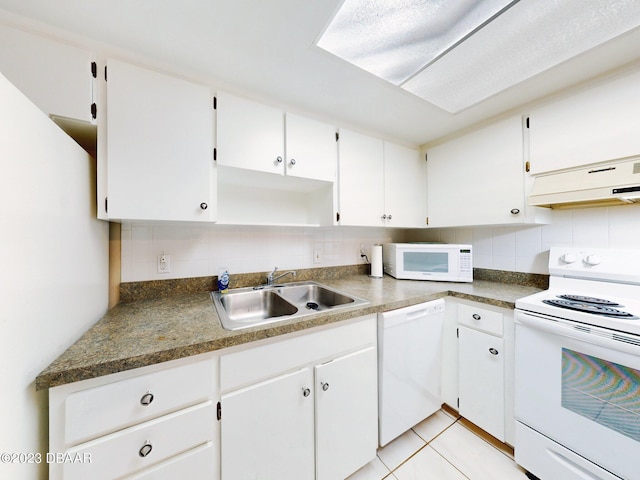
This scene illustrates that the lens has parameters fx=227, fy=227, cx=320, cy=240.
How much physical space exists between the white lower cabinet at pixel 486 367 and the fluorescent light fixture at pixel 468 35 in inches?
50.7

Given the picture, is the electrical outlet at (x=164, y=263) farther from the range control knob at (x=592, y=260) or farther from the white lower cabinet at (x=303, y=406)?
the range control knob at (x=592, y=260)

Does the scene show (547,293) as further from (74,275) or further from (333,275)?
(74,275)

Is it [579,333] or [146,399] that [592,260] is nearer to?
[579,333]

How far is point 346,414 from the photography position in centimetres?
112

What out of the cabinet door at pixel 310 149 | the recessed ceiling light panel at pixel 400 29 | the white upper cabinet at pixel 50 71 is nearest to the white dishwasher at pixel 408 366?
the cabinet door at pixel 310 149

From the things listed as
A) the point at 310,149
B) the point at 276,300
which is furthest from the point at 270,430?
the point at 310,149

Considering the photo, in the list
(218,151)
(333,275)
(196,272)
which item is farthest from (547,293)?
(196,272)

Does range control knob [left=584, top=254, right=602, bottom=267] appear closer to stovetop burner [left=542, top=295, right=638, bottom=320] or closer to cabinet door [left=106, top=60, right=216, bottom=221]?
stovetop burner [left=542, top=295, right=638, bottom=320]

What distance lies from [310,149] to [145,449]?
5.17 ft

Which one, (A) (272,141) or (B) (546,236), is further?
(B) (546,236)

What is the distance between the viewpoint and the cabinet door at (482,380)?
1.30m

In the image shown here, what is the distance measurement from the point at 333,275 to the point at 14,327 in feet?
5.51

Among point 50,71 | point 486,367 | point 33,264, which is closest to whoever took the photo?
point 33,264

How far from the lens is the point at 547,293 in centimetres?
135
